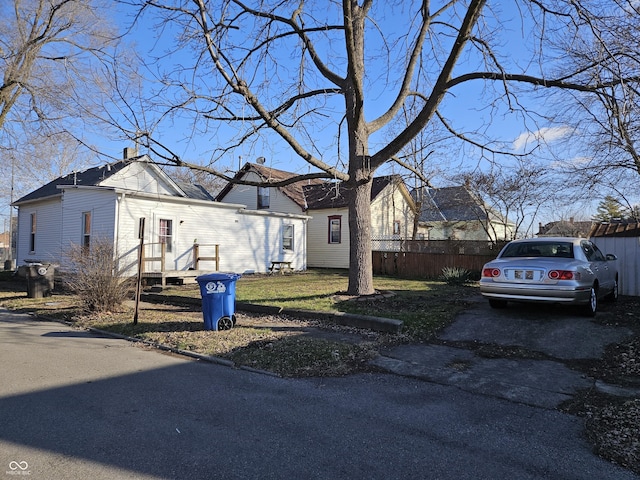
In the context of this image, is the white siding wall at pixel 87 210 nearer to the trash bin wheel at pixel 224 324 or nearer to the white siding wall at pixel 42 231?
the white siding wall at pixel 42 231

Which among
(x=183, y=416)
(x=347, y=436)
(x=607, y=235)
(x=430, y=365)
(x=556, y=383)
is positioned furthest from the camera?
Answer: (x=607, y=235)

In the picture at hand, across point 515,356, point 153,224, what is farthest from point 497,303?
point 153,224

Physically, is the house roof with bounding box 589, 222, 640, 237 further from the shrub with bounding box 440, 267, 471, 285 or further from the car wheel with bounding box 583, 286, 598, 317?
the car wheel with bounding box 583, 286, 598, 317

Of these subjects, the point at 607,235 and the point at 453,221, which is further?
the point at 453,221

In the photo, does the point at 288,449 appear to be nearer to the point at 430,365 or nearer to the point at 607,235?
the point at 430,365

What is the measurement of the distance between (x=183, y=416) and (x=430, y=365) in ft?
11.2

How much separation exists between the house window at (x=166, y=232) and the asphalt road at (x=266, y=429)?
12.0m

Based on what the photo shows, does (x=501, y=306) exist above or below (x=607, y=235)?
below

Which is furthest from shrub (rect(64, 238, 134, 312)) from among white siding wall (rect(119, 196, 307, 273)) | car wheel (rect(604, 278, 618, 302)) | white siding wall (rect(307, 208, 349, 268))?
white siding wall (rect(307, 208, 349, 268))

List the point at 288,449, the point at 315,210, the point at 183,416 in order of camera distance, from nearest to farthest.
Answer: the point at 288,449, the point at 183,416, the point at 315,210

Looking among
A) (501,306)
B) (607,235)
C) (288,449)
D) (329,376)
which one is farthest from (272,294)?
(607,235)

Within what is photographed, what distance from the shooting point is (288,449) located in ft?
11.5

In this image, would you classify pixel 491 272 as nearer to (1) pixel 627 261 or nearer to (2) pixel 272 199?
(1) pixel 627 261

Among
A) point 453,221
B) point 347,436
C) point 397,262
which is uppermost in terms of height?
point 453,221
